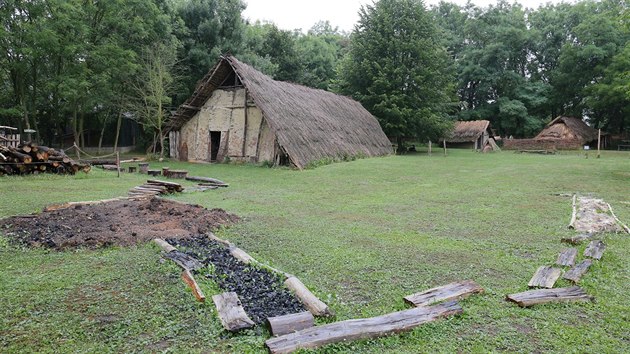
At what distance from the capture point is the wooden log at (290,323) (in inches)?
130

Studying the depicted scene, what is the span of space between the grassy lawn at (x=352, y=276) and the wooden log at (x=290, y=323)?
15cm

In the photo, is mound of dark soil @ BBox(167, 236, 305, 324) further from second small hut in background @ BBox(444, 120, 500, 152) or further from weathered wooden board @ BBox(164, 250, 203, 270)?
second small hut in background @ BBox(444, 120, 500, 152)

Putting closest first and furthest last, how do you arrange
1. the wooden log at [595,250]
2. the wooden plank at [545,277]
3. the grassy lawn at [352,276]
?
1. the grassy lawn at [352,276]
2. the wooden plank at [545,277]
3. the wooden log at [595,250]

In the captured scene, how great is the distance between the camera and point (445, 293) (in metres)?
4.08

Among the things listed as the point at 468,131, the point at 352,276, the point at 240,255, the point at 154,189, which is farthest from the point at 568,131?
the point at 240,255

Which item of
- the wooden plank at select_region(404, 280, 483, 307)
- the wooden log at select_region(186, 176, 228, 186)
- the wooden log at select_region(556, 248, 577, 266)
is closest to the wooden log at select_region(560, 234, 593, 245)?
the wooden log at select_region(556, 248, 577, 266)

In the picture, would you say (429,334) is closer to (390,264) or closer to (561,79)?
(390,264)

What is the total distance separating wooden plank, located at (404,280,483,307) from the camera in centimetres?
392

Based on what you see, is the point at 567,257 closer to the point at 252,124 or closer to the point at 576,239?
the point at 576,239

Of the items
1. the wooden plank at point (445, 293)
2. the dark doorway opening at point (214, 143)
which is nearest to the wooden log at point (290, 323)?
the wooden plank at point (445, 293)

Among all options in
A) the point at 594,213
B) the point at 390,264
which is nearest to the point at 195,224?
the point at 390,264

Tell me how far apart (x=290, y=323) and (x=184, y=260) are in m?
2.03

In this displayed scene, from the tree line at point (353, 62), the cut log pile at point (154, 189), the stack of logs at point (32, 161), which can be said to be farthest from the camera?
the tree line at point (353, 62)

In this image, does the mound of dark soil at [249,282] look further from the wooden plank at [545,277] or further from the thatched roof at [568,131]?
the thatched roof at [568,131]
